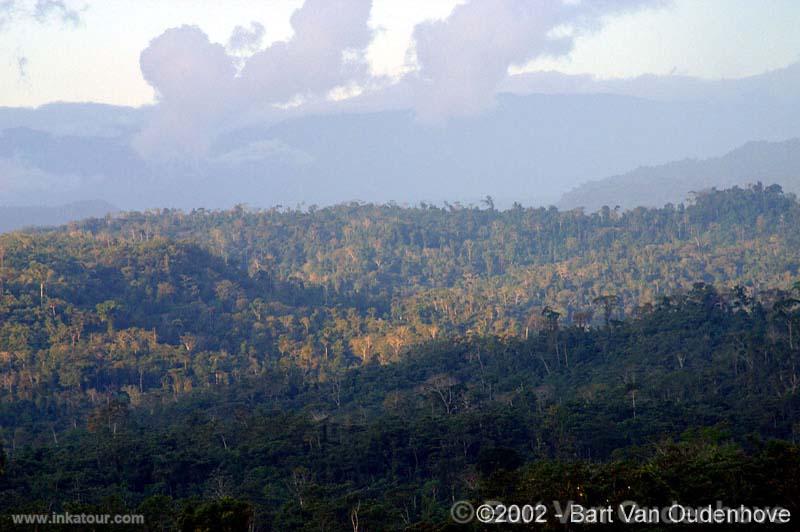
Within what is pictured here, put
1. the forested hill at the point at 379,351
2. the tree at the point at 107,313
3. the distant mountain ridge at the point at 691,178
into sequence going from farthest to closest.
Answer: the distant mountain ridge at the point at 691,178
the tree at the point at 107,313
the forested hill at the point at 379,351

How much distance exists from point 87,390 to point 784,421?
3138 centimetres

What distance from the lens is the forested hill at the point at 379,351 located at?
28.9 metres

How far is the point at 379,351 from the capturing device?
178 ft

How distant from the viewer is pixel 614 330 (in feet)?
153

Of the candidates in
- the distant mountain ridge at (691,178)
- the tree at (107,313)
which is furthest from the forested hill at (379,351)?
the distant mountain ridge at (691,178)

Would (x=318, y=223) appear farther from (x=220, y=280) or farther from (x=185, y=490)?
(x=185, y=490)

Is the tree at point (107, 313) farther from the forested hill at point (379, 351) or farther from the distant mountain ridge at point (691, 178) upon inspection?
the distant mountain ridge at point (691, 178)

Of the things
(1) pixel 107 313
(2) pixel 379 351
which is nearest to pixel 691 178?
(2) pixel 379 351

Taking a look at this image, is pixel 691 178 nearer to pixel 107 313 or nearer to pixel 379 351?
pixel 379 351

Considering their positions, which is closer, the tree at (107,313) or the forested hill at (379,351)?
the forested hill at (379,351)

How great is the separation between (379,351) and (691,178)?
13565cm

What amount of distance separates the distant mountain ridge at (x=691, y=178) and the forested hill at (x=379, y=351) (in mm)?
74730

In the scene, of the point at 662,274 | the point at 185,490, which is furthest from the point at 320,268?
the point at 185,490

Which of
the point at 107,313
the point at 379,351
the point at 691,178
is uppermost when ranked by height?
the point at 691,178
